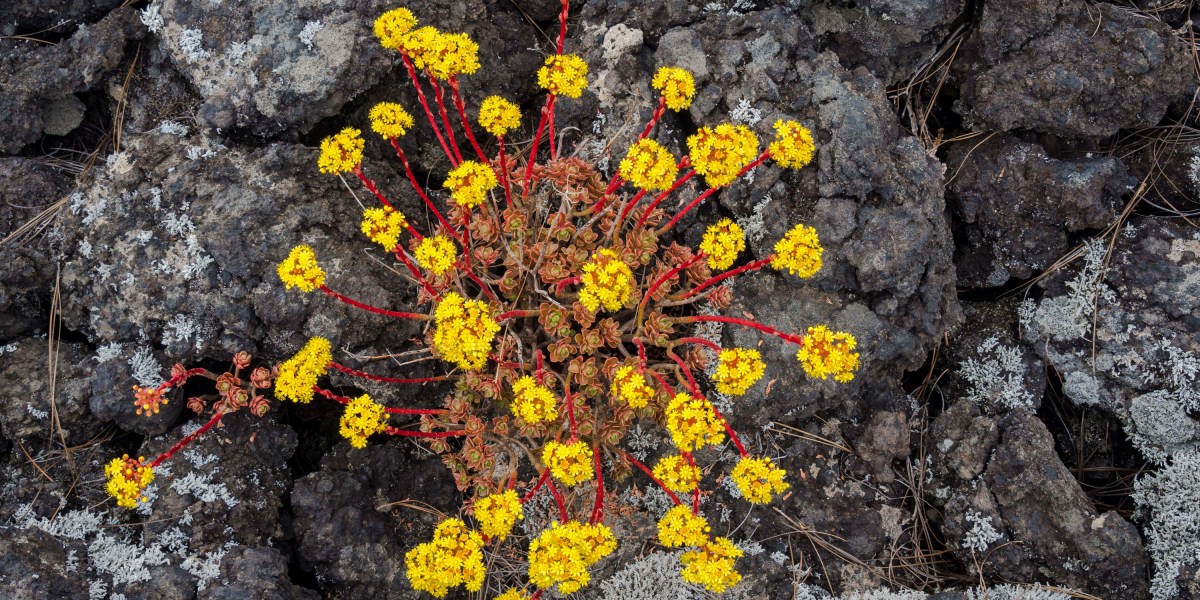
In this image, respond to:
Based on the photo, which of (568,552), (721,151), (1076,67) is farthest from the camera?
(1076,67)

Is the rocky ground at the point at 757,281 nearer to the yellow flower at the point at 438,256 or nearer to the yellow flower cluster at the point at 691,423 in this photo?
the yellow flower at the point at 438,256

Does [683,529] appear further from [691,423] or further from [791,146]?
[791,146]

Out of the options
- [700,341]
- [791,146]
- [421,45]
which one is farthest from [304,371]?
[791,146]

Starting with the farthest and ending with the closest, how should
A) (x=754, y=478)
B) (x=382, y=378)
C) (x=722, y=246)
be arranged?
1. (x=382, y=378)
2. (x=722, y=246)
3. (x=754, y=478)

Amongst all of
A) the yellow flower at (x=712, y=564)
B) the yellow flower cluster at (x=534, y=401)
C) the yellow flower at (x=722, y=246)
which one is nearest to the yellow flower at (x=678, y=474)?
the yellow flower at (x=712, y=564)

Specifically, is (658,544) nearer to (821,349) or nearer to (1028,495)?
(821,349)

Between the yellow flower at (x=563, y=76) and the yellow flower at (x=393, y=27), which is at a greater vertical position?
the yellow flower at (x=393, y=27)

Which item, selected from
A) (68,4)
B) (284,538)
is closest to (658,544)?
(284,538)

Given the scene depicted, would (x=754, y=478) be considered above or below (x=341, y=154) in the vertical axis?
below
